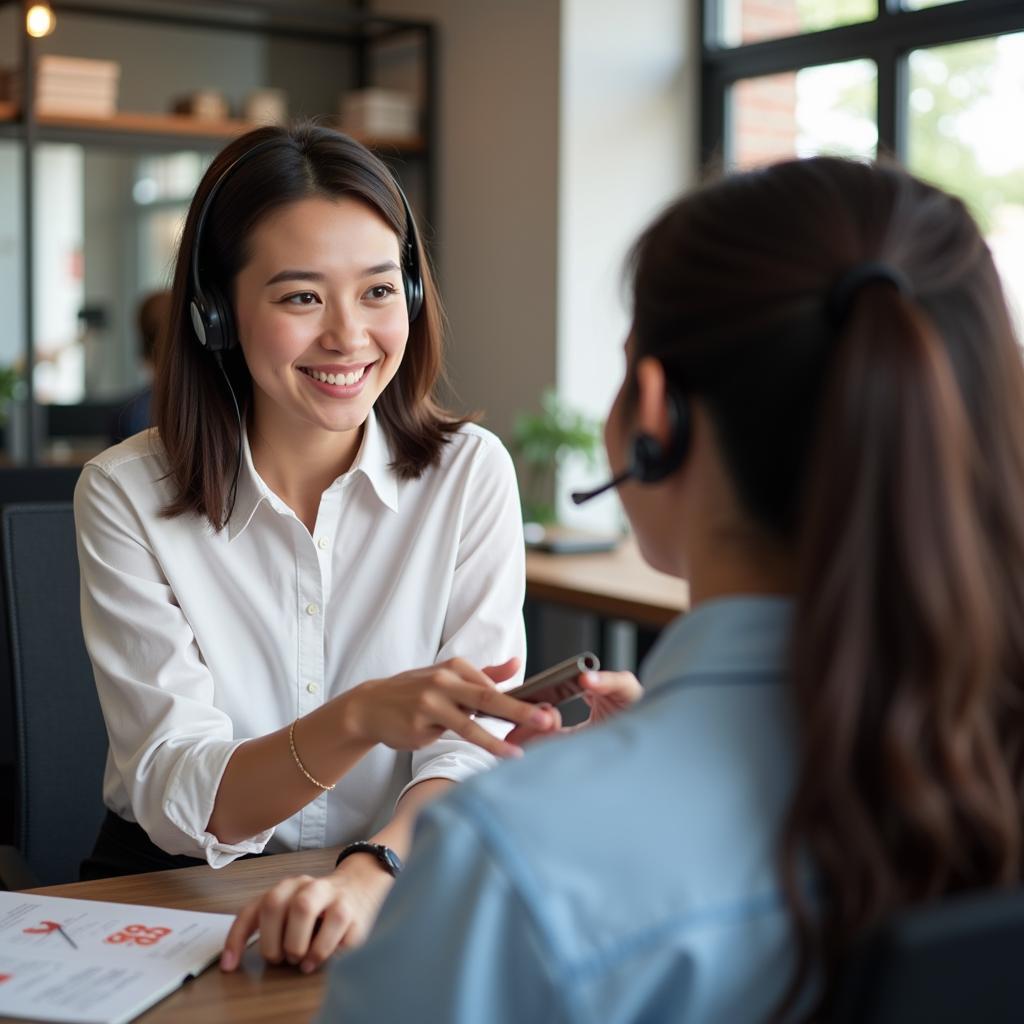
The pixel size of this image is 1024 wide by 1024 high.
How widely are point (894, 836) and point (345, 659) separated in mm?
1016

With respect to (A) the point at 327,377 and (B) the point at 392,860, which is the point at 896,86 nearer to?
(A) the point at 327,377

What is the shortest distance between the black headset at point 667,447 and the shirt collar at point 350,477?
0.86 metres

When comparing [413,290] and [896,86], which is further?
[896,86]

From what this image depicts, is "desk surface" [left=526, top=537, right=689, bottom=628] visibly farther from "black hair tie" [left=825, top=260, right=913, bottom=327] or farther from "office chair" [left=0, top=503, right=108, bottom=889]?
"black hair tie" [left=825, top=260, right=913, bottom=327]

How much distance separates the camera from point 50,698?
180 centimetres

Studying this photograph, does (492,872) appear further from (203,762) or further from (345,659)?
(345,659)

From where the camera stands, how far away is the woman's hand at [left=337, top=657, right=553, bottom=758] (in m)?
1.05

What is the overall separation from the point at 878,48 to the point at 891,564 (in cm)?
363

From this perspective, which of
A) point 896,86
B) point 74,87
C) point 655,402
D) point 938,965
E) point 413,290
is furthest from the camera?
point 74,87

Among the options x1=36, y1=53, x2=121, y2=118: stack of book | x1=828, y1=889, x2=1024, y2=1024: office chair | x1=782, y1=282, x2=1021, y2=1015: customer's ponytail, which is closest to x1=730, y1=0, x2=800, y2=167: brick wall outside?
x1=36, y1=53, x2=121, y2=118: stack of book

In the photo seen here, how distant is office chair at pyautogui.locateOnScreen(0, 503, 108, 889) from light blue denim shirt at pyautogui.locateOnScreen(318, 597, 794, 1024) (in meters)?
1.21

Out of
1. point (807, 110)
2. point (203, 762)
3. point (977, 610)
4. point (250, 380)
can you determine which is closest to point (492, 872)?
point (977, 610)

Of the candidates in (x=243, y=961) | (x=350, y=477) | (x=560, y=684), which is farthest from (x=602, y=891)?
(x=350, y=477)

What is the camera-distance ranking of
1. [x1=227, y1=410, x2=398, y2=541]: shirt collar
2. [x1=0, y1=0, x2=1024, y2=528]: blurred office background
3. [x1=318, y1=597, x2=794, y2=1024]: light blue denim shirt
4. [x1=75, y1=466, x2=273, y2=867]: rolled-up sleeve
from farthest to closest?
[x1=0, y1=0, x2=1024, y2=528]: blurred office background
[x1=227, y1=410, x2=398, y2=541]: shirt collar
[x1=75, y1=466, x2=273, y2=867]: rolled-up sleeve
[x1=318, y1=597, x2=794, y2=1024]: light blue denim shirt
